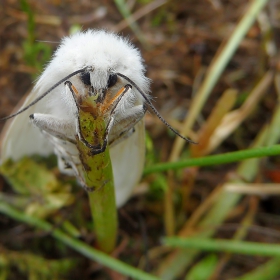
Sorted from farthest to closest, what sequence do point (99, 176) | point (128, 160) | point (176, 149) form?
Result: point (176, 149)
point (128, 160)
point (99, 176)

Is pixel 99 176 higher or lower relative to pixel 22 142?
lower

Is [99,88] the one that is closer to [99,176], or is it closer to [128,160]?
[99,176]

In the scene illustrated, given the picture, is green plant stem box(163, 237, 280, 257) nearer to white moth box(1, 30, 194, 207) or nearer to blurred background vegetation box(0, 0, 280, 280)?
blurred background vegetation box(0, 0, 280, 280)

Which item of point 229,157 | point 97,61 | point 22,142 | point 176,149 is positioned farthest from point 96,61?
point 176,149

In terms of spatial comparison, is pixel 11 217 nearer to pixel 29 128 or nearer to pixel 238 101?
pixel 29 128

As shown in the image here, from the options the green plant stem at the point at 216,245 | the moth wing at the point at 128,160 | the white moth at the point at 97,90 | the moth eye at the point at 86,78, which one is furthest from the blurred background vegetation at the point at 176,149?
the moth eye at the point at 86,78
